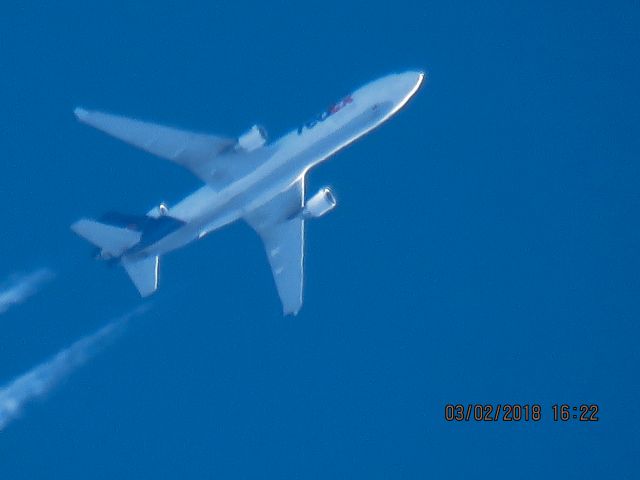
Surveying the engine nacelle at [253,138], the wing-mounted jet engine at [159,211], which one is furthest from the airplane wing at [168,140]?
the wing-mounted jet engine at [159,211]

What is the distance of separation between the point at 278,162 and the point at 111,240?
29.8ft

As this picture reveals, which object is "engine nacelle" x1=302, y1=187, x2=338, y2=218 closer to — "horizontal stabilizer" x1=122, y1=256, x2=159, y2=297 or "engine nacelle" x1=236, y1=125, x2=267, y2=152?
"engine nacelle" x1=236, y1=125, x2=267, y2=152

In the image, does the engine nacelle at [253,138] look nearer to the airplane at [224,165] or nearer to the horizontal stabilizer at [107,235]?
the airplane at [224,165]

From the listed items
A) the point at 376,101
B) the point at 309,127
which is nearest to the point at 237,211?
the point at 309,127

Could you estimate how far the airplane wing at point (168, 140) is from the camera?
49103 millimetres

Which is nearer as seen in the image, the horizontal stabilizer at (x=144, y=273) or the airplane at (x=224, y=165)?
the airplane at (x=224, y=165)

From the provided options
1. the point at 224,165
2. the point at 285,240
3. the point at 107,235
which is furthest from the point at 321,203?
the point at 107,235

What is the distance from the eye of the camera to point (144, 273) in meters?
53.7

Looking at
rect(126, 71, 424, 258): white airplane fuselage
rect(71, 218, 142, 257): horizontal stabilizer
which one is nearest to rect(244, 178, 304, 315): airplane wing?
rect(126, 71, 424, 258): white airplane fuselage

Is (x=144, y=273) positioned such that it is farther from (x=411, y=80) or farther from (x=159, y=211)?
(x=411, y=80)

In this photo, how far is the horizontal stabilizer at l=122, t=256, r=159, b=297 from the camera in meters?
53.4

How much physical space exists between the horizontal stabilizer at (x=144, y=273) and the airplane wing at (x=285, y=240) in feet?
17.5

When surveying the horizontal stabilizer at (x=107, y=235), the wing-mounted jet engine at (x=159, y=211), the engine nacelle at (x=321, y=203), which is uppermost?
the engine nacelle at (x=321, y=203)

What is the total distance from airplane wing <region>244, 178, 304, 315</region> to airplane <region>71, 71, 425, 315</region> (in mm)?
1219
